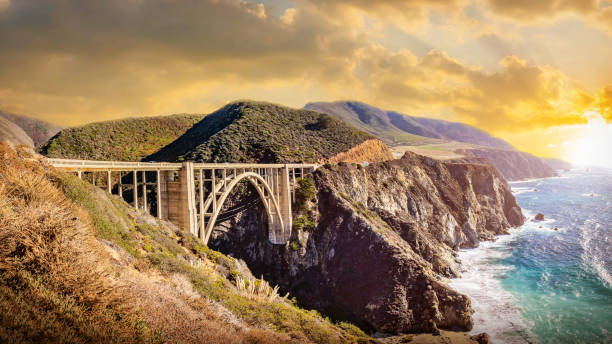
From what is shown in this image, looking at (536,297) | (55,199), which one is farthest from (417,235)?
(55,199)

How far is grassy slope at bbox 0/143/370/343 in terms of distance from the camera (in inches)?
205

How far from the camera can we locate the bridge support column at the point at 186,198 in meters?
19.4

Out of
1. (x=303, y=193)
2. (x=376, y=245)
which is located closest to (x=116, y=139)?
(x=303, y=193)

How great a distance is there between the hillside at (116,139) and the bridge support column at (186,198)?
47.1 metres

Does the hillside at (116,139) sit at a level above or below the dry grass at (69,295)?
above

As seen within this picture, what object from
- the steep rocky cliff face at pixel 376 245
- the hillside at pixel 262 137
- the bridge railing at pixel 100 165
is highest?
the hillside at pixel 262 137

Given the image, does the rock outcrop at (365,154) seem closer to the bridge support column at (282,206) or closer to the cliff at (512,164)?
the bridge support column at (282,206)

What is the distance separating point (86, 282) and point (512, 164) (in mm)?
198027

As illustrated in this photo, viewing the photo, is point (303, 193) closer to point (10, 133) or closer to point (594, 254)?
point (10, 133)

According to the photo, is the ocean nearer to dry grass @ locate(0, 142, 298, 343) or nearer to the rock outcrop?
the rock outcrop

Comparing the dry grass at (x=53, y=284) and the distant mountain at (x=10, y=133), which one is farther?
the distant mountain at (x=10, y=133)

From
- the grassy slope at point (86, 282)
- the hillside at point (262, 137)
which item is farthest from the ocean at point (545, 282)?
the hillside at point (262, 137)

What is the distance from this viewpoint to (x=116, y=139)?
64.2 meters

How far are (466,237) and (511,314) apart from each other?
2714 centimetres
